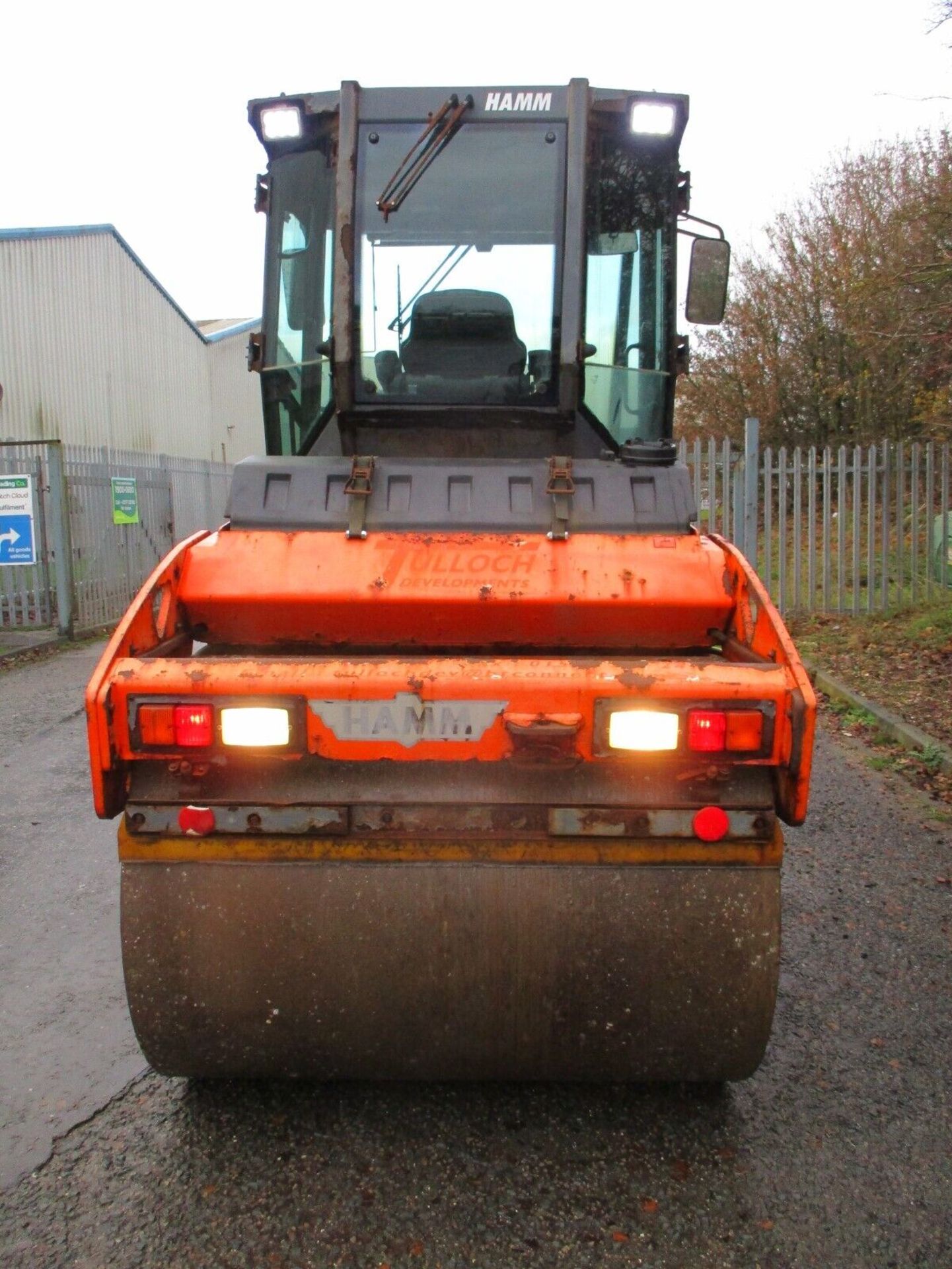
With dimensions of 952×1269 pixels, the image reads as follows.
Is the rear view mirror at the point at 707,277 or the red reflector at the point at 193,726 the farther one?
the rear view mirror at the point at 707,277

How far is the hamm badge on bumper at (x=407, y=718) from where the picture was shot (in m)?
2.47

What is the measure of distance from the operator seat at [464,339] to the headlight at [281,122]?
2.57ft

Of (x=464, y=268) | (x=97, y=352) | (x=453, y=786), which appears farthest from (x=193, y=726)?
(x=97, y=352)

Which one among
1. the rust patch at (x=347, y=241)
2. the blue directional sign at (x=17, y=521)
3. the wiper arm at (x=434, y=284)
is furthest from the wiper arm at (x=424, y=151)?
the blue directional sign at (x=17, y=521)

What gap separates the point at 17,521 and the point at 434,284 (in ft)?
29.8

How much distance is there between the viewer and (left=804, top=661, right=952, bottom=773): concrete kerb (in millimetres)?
6367

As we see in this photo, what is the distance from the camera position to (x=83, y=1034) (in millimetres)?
3332

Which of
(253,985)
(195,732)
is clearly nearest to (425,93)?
(195,732)

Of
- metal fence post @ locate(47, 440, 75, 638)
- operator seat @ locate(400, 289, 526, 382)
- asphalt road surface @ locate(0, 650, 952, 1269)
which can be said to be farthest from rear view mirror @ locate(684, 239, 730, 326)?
metal fence post @ locate(47, 440, 75, 638)

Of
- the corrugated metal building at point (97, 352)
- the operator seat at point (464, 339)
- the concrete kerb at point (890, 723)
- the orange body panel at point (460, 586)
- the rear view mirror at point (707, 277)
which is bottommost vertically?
the concrete kerb at point (890, 723)

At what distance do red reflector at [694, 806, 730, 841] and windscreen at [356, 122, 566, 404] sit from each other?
1740mm

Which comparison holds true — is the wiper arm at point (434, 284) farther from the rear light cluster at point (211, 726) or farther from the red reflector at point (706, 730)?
the red reflector at point (706, 730)

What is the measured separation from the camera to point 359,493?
3.23m

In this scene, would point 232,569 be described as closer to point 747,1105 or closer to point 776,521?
point 747,1105
